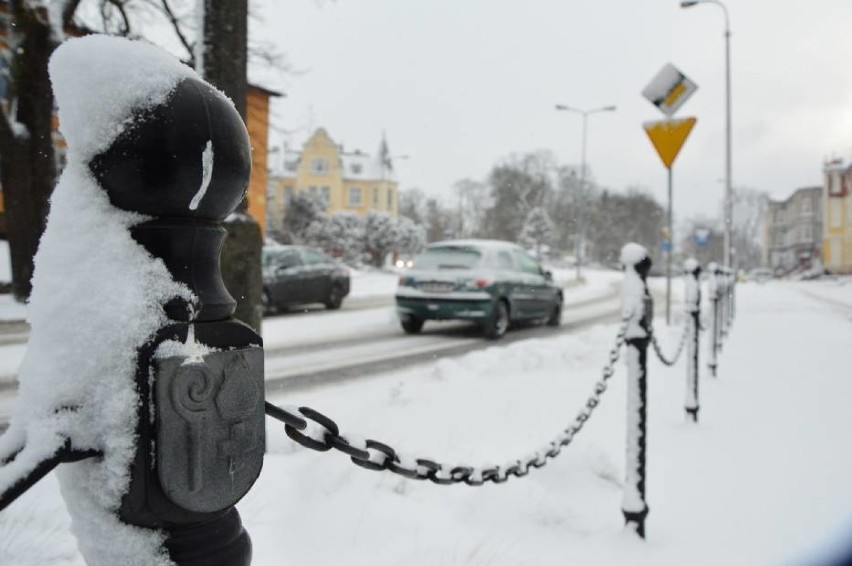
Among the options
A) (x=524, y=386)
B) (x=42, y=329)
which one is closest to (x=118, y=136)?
(x=42, y=329)

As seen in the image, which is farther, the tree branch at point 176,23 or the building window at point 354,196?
the building window at point 354,196

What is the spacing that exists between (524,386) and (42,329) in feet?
16.7

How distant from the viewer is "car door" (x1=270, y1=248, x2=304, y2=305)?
46.5 feet

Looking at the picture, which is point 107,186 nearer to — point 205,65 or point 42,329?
point 42,329

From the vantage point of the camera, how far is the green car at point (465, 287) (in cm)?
1089

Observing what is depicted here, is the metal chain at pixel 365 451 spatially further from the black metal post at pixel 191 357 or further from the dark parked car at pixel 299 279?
the dark parked car at pixel 299 279

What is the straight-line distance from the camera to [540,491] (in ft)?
10.2

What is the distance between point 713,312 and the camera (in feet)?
24.7

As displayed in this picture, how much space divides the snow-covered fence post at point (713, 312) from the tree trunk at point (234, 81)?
5.00 metres

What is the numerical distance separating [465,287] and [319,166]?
58169 millimetres

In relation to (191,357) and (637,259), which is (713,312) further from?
(191,357)

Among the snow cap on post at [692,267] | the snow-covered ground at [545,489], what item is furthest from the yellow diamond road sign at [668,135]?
the snow-covered ground at [545,489]

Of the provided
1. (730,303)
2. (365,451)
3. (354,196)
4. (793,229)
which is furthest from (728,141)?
(354,196)

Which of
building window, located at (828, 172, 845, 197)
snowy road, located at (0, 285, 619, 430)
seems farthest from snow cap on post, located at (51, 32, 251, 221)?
building window, located at (828, 172, 845, 197)
